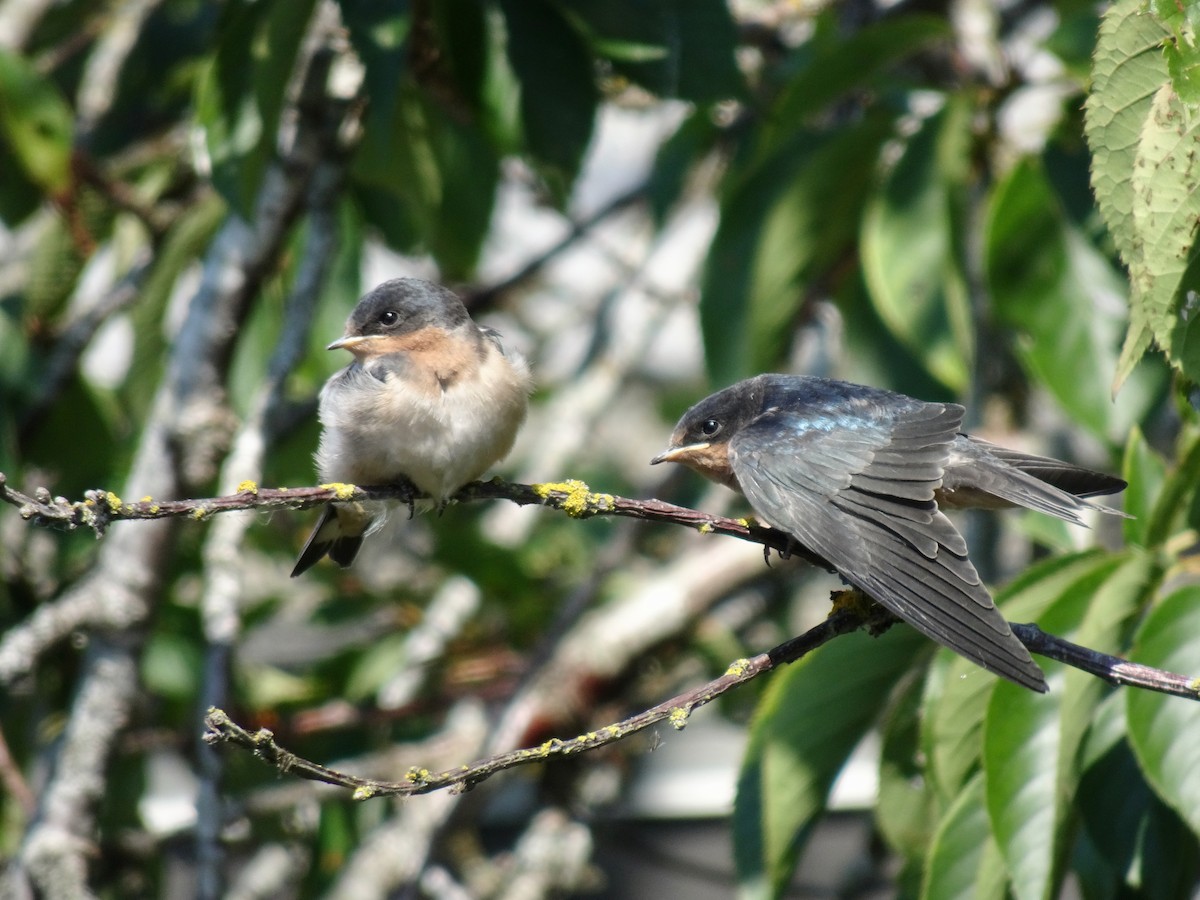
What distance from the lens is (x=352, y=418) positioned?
2.88 m

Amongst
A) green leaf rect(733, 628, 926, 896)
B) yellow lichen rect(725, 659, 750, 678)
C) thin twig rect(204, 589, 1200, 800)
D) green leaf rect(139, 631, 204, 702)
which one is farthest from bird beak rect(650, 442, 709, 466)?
green leaf rect(139, 631, 204, 702)

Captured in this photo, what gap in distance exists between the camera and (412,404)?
2861 mm

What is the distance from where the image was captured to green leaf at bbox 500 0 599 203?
3227mm

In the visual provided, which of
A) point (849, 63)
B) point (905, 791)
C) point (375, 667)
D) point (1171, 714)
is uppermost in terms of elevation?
point (849, 63)

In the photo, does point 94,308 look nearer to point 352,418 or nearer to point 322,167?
point 322,167

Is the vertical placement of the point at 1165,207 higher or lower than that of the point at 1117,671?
higher

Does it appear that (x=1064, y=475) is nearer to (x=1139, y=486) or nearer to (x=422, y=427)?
(x=1139, y=486)

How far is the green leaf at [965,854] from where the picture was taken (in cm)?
259

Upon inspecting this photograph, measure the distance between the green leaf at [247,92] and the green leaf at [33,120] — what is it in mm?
725

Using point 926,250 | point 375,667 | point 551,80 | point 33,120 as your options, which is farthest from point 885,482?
point 375,667

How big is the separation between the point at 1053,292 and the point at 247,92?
1971 mm

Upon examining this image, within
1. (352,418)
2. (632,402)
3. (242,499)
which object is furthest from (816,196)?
(632,402)

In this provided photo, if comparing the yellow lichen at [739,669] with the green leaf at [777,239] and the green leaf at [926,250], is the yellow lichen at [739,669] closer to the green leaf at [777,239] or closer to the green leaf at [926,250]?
the green leaf at [926,250]

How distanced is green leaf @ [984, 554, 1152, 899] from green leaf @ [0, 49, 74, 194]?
9.23 feet
